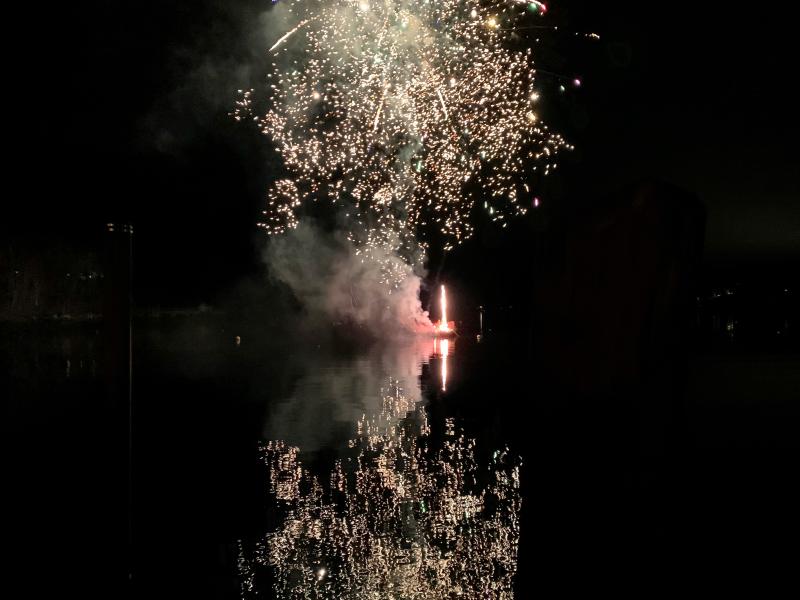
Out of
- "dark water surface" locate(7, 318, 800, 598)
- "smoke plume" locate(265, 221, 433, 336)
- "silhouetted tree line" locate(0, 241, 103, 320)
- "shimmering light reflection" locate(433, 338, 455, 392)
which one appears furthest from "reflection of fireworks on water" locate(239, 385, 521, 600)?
"silhouetted tree line" locate(0, 241, 103, 320)

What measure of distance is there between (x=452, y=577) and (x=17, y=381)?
13.4 meters

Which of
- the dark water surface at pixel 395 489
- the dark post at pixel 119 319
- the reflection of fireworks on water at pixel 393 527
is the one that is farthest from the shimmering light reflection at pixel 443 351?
the dark post at pixel 119 319

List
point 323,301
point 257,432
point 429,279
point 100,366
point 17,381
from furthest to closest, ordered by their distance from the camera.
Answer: point 429,279
point 323,301
point 100,366
point 17,381
point 257,432

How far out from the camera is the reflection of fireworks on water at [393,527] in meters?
4.61

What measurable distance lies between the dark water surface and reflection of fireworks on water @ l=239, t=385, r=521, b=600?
21 mm

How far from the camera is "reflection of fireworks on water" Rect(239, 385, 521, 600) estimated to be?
461 cm

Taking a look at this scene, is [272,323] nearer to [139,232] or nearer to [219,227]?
[219,227]

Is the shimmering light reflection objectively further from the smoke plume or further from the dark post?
the dark post

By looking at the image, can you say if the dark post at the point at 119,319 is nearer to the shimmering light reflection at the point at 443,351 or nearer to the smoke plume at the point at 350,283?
the shimmering light reflection at the point at 443,351

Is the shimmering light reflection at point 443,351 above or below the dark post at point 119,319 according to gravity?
below

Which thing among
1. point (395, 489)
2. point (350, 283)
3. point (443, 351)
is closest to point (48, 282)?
point (350, 283)

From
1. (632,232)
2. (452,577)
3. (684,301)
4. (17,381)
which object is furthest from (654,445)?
(17,381)

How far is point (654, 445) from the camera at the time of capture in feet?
12.0

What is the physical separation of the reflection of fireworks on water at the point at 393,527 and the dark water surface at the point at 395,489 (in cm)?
2
